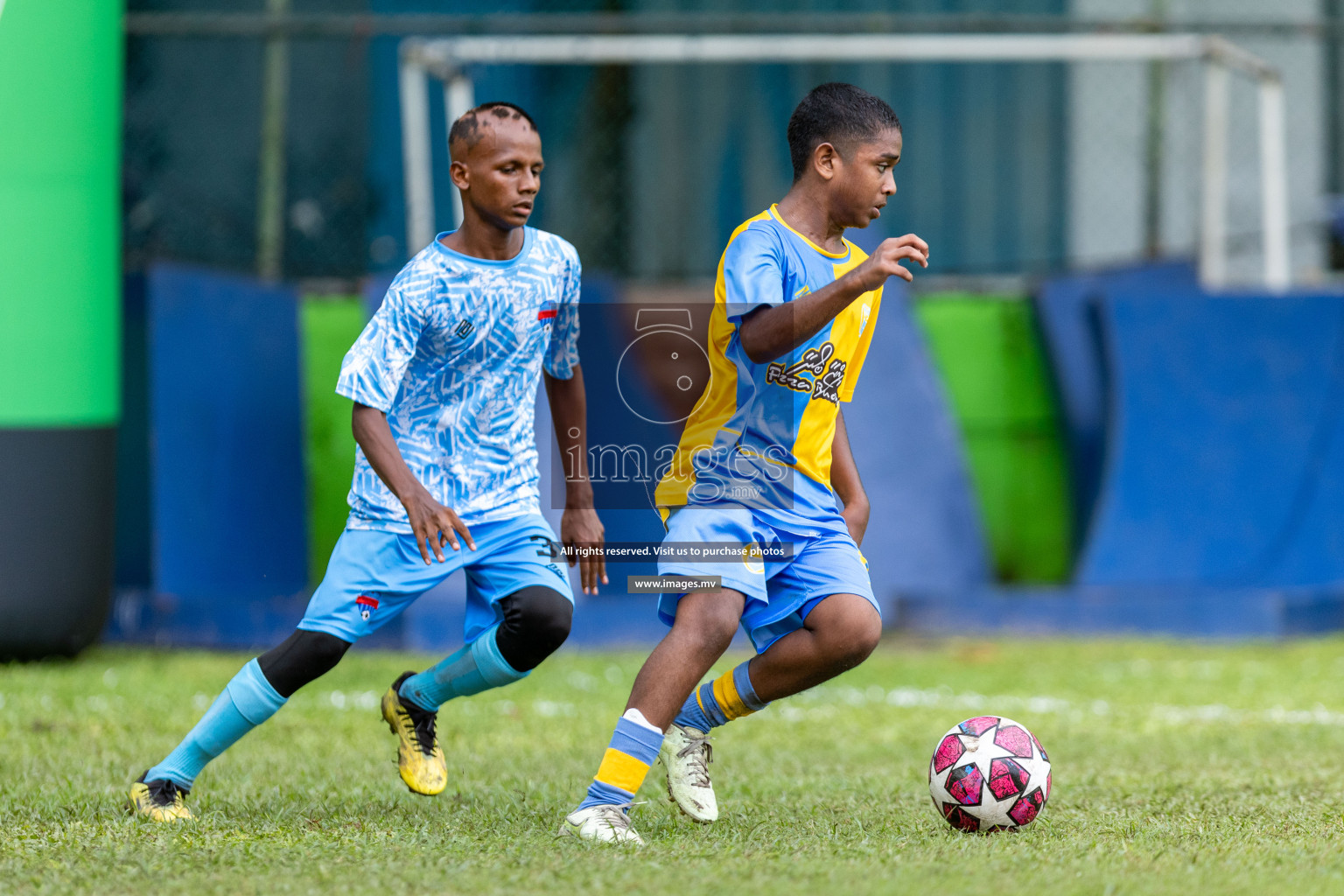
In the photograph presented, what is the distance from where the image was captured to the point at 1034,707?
20.2 ft

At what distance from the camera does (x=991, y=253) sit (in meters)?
10.1

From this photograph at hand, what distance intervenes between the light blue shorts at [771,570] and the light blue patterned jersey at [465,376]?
0.53 metres

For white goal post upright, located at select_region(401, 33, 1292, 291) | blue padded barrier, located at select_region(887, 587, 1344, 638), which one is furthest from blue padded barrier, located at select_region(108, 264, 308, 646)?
blue padded barrier, located at select_region(887, 587, 1344, 638)

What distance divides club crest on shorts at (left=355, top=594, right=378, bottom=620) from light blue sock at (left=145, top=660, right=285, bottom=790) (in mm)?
294

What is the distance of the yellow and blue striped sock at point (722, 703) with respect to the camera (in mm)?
3926

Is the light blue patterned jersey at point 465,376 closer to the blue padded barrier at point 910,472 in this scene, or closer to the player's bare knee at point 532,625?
the player's bare knee at point 532,625

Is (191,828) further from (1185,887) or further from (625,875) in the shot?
(1185,887)

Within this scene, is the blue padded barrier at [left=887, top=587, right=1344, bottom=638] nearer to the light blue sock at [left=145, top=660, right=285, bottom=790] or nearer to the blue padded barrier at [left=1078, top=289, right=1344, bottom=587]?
the blue padded barrier at [left=1078, top=289, right=1344, bottom=587]

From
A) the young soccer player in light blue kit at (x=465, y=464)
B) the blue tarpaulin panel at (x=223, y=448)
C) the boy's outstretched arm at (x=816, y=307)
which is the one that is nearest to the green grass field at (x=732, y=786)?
the young soccer player in light blue kit at (x=465, y=464)

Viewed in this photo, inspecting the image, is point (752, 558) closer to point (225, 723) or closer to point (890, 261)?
point (890, 261)

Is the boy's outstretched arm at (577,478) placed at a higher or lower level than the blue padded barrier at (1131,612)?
higher

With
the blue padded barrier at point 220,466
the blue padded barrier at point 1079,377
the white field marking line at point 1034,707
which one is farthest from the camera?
the blue padded barrier at point 1079,377

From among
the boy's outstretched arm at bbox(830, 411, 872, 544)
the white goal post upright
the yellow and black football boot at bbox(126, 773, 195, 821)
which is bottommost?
the yellow and black football boot at bbox(126, 773, 195, 821)

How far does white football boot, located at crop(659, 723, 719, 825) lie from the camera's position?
150 inches
